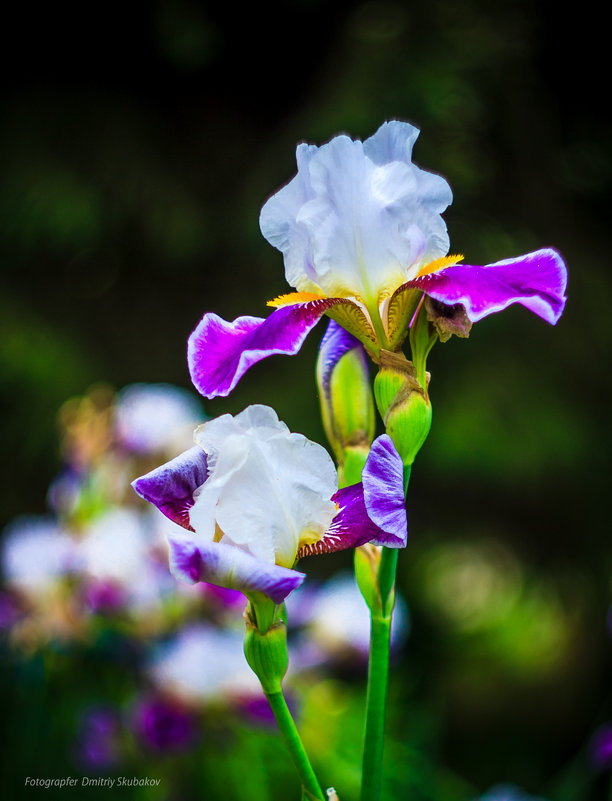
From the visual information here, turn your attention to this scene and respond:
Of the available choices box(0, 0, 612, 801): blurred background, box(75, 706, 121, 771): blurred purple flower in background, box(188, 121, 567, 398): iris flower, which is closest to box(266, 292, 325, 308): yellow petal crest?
box(188, 121, 567, 398): iris flower

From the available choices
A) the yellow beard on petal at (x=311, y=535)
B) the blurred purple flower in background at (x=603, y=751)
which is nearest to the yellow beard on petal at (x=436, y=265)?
the yellow beard on petal at (x=311, y=535)

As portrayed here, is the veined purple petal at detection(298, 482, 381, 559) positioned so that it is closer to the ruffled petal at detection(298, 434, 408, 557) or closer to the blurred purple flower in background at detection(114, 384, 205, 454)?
the ruffled petal at detection(298, 434, 408, 557)

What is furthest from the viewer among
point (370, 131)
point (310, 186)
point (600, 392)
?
point (600, 392)

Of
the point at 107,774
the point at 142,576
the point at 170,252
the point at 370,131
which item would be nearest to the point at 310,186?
the point at 142,576

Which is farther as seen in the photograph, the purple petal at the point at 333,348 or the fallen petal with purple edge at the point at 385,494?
the purple petal at the point at 333,348

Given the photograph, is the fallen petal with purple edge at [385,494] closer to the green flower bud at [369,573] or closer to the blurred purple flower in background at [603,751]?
the green flower bud at [369,573]

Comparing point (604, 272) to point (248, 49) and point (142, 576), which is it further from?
point (142, 576)
